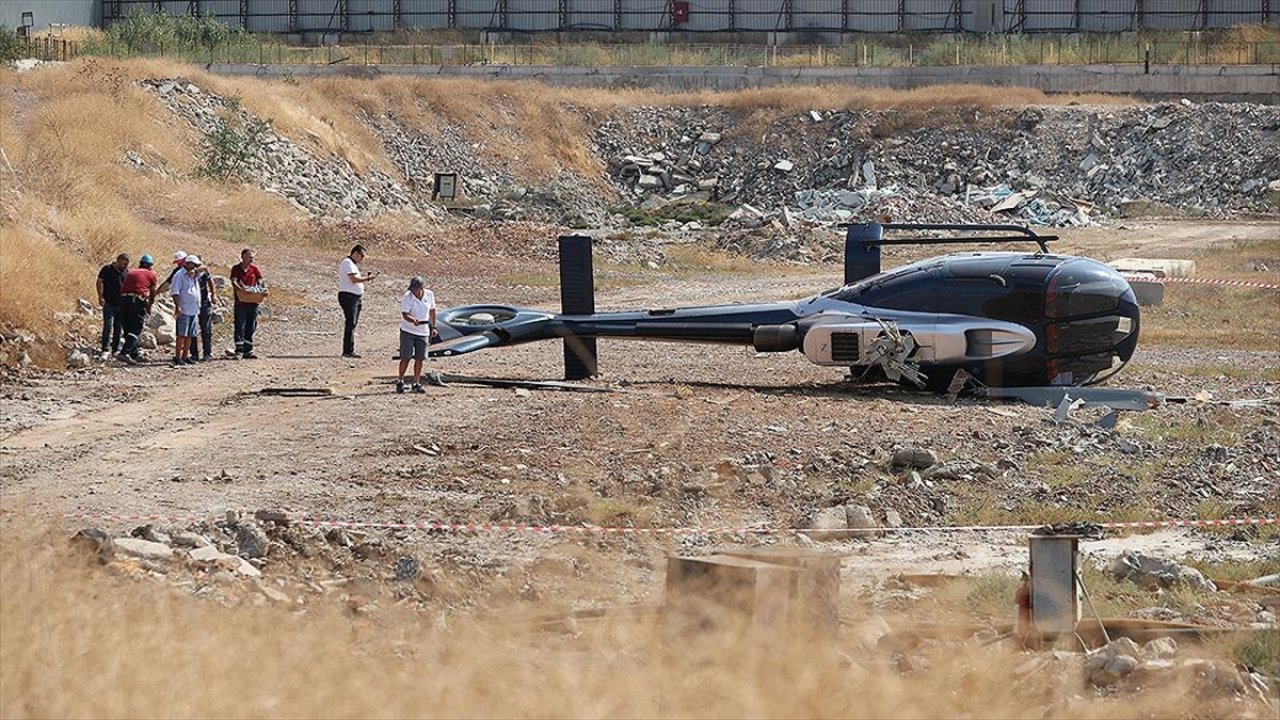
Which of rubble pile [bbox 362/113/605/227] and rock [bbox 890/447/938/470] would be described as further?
rubble pile [bbox 362/113/605/227]

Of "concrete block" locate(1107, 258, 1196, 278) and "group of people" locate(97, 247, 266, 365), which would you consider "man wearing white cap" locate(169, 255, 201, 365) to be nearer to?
"group of people" locate(97, 247, 266, 365)

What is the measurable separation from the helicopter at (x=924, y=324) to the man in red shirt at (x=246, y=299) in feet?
10.4

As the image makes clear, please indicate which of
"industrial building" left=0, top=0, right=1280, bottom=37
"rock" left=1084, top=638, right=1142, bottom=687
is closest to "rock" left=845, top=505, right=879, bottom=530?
"rock" left=1084, top=638, right=1142, bottom=687

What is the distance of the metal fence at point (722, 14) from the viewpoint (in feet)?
271

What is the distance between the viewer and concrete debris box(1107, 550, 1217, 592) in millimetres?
12312

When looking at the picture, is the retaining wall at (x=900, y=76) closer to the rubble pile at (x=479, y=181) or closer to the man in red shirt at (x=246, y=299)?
the rubble pile at (x=479, y=181)

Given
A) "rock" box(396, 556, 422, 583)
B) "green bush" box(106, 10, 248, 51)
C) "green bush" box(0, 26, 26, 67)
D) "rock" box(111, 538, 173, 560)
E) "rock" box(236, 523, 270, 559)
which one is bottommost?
"rock" box(396, 556, 422, 583)

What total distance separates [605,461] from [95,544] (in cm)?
615

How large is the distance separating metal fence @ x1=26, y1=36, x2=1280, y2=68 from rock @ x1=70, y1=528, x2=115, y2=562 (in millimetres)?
57537

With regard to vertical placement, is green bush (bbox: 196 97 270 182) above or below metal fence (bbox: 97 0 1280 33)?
below

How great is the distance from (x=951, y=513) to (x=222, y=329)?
15.3 meters

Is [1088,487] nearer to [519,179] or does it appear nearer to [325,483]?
[325,483]

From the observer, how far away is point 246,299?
79.4 ft

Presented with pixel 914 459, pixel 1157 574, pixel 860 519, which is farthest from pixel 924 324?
pixel 1157 574
